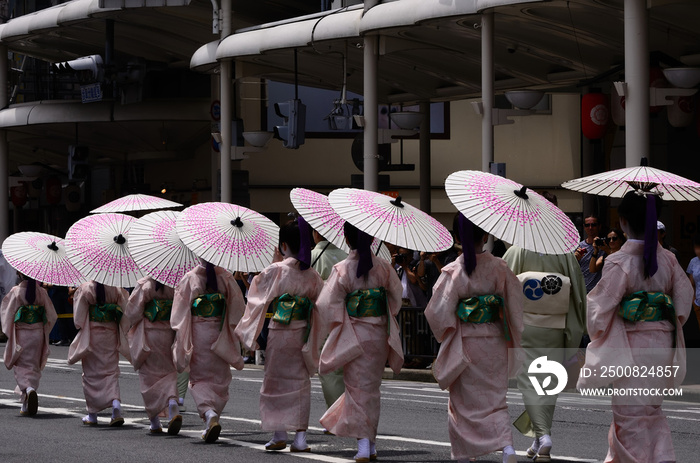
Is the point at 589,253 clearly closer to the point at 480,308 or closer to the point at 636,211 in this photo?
the point at 480,308

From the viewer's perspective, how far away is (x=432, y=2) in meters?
19.2

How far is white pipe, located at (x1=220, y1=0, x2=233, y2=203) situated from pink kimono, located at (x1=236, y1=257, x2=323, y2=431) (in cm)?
1425

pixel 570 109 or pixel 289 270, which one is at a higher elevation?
pixel 570 109

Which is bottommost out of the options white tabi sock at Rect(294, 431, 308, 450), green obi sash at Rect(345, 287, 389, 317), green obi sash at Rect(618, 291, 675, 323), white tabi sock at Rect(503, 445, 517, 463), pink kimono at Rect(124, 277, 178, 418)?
white tabi sock at Rect(294, 431, 308, 450)

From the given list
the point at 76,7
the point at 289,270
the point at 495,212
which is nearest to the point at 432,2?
the point at 289,270

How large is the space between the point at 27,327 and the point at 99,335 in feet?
4.47

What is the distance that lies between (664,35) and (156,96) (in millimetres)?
17130

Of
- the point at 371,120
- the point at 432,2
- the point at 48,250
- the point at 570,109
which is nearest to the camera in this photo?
the point at 48,250

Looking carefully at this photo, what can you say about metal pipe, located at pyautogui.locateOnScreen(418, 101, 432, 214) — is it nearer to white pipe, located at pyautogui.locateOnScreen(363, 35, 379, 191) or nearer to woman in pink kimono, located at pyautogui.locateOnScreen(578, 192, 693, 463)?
white pipe, located at pyautogui.locateOnScreen(363, 35, 379, 191)

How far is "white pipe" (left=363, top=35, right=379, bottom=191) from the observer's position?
21156 mm

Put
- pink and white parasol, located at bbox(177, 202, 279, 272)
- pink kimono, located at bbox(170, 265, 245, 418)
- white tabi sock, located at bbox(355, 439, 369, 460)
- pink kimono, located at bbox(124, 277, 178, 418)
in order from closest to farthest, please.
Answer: white tabi sock, located at bbox(355, 439, 369, 460), pink and white parasol, located at bbox(177, 202, 279, 272), pink kimono, located at bbox(170, 265, 245, 418), pink kimono, located at bbox(124, 277, 178, 418)

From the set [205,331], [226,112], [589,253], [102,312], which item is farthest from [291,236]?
[226,112]

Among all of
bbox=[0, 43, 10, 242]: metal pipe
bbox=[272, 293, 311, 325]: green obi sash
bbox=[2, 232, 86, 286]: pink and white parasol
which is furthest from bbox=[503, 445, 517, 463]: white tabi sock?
bbox=[0, 43, 10, 242]: metal pipe

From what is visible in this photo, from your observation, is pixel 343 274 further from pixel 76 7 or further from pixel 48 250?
pixel 76 7
